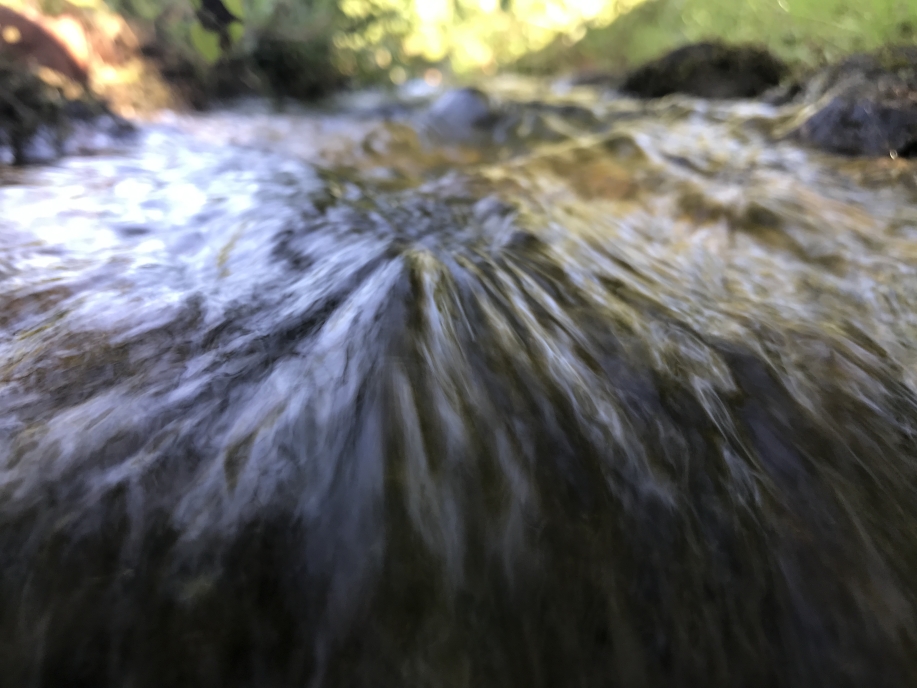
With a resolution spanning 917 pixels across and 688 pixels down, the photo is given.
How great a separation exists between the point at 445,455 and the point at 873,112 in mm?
4115

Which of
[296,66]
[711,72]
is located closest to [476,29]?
[296,66]

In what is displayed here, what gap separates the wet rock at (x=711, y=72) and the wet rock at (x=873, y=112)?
200 centimetres

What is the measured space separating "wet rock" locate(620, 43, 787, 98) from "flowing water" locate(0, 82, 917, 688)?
4.39 metres

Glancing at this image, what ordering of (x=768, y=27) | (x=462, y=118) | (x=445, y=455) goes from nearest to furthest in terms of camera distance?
(x=445, y=455)
(x=462, y=118)
(x=768, y=27)

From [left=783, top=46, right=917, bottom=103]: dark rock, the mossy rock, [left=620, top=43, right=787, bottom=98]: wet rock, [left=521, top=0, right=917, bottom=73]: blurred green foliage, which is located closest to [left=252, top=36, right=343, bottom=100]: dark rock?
the mossy rock

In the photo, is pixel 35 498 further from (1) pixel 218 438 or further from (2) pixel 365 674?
(2) pixel 365 674

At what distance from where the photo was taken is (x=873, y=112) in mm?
3502

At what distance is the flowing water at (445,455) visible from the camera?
1044mm

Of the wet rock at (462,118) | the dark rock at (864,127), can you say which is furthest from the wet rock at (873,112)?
the wet rock at (462,118)

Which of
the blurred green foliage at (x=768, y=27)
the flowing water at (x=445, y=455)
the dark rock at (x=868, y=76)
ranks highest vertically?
the blurred green foliage at (x=768, y=27)

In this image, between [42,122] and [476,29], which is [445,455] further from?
[476,29]

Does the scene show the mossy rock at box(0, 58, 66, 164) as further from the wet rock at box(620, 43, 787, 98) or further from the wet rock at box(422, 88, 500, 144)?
the wet rock at box(620, 43, 787, 98)

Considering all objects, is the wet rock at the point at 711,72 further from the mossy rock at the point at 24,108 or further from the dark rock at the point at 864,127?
the mossy rock at the point at 24,108

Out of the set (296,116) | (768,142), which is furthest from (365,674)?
(296,116)
